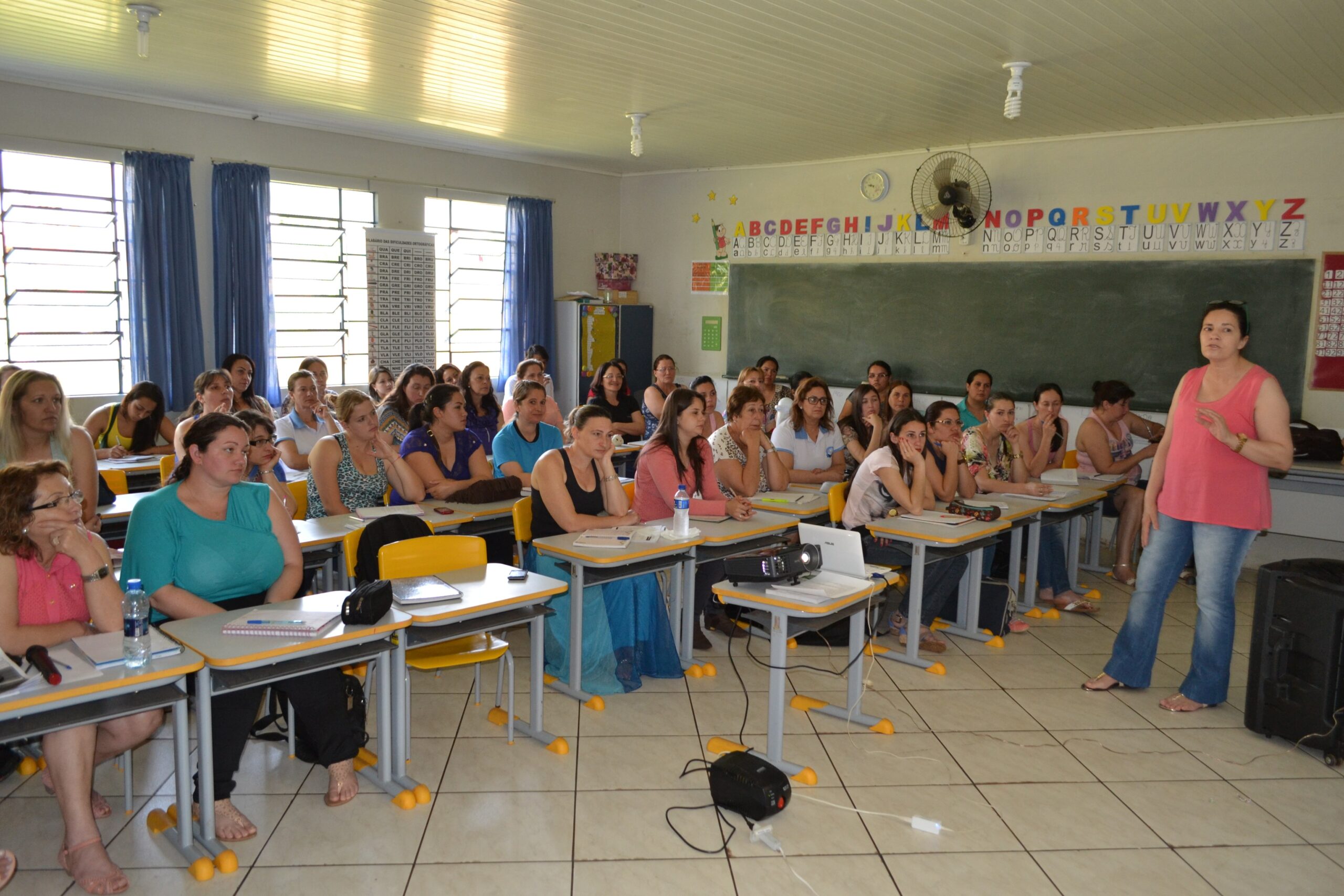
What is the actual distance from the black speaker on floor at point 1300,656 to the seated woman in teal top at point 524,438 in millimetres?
3634

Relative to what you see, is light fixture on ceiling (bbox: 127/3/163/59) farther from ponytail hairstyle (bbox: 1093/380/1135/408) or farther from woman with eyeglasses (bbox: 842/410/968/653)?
ponytail hairstyle (bbox: 1093/380/1135/408)

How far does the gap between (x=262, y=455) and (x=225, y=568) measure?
116 cm

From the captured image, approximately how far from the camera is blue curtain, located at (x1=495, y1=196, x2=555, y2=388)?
9836mm

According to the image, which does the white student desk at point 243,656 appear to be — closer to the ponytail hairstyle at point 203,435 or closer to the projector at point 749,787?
the ponytail hairstyle at point 203,435

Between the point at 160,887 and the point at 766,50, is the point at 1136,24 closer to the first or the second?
the point at 766,50

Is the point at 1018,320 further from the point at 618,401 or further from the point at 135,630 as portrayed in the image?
the point at 135,630

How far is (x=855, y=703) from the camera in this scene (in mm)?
3998

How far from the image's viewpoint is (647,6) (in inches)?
182

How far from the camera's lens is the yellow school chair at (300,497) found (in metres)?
4.70

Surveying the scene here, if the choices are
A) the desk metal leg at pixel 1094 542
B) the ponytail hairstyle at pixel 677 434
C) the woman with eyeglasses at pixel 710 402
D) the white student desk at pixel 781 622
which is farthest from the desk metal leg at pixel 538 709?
the desk metal leg at pixel 1094 542

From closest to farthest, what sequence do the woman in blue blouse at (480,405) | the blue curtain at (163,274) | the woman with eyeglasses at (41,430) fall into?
the woman with eyeglasses at (41,430), the woman in blue blouse at (480,405), the blue curtain at (163,274)

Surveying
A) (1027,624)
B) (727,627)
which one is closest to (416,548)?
(727,627)

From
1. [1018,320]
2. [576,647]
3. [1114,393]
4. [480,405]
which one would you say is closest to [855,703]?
[576,647]

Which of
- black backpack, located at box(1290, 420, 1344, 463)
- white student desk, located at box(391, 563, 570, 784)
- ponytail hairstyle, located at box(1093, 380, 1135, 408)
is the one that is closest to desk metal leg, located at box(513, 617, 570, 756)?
white student desk, located at box(391, 563, 570, 784)
